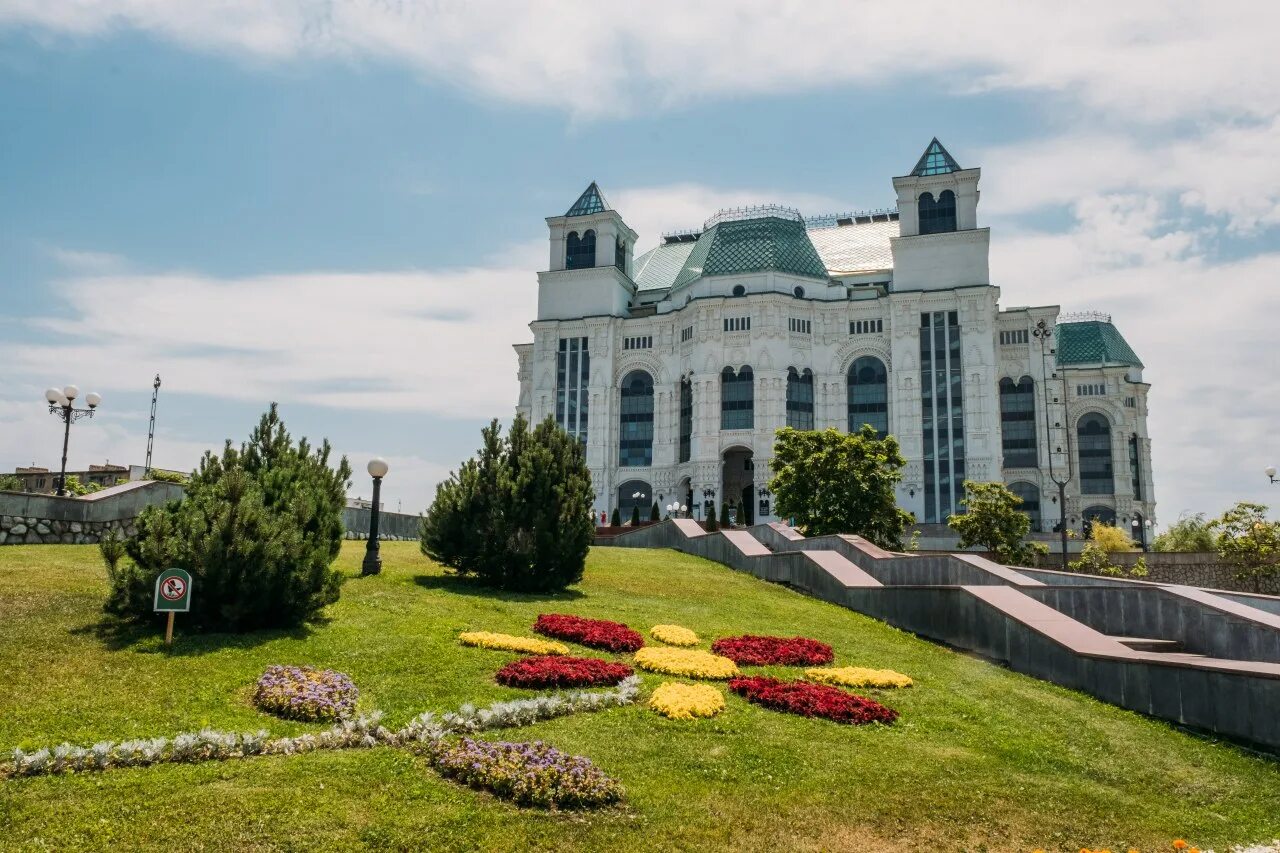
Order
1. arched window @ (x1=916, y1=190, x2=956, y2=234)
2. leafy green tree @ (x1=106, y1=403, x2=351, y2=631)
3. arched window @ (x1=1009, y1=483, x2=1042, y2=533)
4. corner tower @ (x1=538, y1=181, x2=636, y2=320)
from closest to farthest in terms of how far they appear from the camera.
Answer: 1. leafy green tree @ (x1=106, y1=403, x2=351, y2=631)
2. arched window @ (x1=1009, y1=483, x2=1042, y2=533)
3. arched window @ (x1=916, y1=190, x2=956, y2=234)
4. corner tower @ (x1=538, y1=181, x2=636, y2=320)

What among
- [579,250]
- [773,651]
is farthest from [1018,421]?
[773,651]

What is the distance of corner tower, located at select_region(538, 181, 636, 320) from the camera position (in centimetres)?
8875

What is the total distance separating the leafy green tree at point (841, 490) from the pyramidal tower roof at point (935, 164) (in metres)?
50.4

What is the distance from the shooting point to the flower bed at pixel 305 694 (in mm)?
11430

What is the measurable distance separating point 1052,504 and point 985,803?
78.3 metres

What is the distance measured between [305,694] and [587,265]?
81296 millimetres

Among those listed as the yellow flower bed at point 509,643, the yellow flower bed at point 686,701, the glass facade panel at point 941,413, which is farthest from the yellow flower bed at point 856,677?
the glass facade panel at point 941,413

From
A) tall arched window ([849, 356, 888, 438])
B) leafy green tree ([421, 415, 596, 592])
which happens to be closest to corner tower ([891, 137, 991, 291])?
tall arched window ([849, 356, 888, 438])

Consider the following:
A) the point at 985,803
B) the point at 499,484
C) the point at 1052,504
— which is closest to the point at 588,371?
the point at 1052,504

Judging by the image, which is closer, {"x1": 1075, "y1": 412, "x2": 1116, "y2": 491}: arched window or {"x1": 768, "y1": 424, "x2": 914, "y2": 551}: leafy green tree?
{"x1": 768, "y1": 424, "x2": 914, "y2": 551}: leafy green tree

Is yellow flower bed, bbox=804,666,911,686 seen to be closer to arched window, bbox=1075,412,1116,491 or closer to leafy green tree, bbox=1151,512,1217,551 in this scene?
leafy green tree, bbox=1151,512,1217,551

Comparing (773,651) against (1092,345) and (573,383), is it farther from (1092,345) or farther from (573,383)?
(1092,345)

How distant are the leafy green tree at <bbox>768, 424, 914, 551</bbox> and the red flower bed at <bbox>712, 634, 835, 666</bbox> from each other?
23158mm

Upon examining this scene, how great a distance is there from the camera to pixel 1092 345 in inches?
3794
